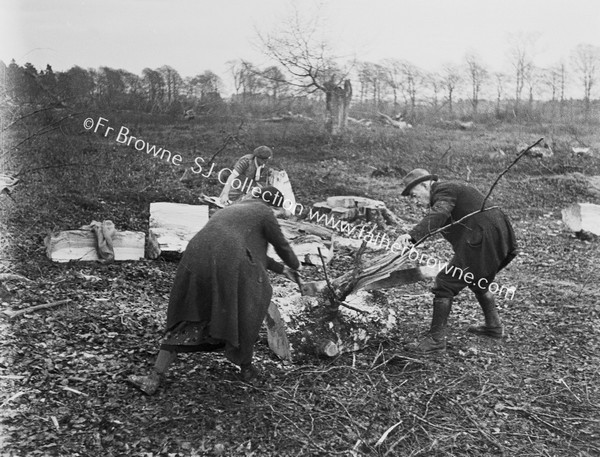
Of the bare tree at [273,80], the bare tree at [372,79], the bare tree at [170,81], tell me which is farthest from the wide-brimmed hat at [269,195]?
the bare tree at [372,79]

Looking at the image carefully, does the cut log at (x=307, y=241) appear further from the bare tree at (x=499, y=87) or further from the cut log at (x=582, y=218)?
the bare tree at (x=499, y=87)

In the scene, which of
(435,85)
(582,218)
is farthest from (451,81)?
(582,218)

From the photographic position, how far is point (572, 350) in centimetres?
497

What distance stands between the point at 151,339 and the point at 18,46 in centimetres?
220

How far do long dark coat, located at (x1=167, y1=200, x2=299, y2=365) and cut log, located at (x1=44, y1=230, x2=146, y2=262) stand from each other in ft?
10.1

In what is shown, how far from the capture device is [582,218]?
9.92 m

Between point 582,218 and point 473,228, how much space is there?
20.1 feet

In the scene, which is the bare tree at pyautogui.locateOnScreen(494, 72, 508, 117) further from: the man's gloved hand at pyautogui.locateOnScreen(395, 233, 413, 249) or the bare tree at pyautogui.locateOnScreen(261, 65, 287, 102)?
the man's gloved hand at pyautogui.locateOnScreen(395, 233, 413, 249)

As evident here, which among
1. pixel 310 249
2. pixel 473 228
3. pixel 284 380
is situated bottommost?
pixel 284 380

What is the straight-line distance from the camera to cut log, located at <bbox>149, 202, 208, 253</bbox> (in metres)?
6.77

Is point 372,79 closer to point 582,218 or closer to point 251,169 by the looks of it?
point 582,218

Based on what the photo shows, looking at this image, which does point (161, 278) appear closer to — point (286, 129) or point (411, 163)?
point (411, 163)

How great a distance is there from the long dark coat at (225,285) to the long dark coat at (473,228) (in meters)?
1.65

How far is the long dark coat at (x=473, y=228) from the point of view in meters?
4.76
